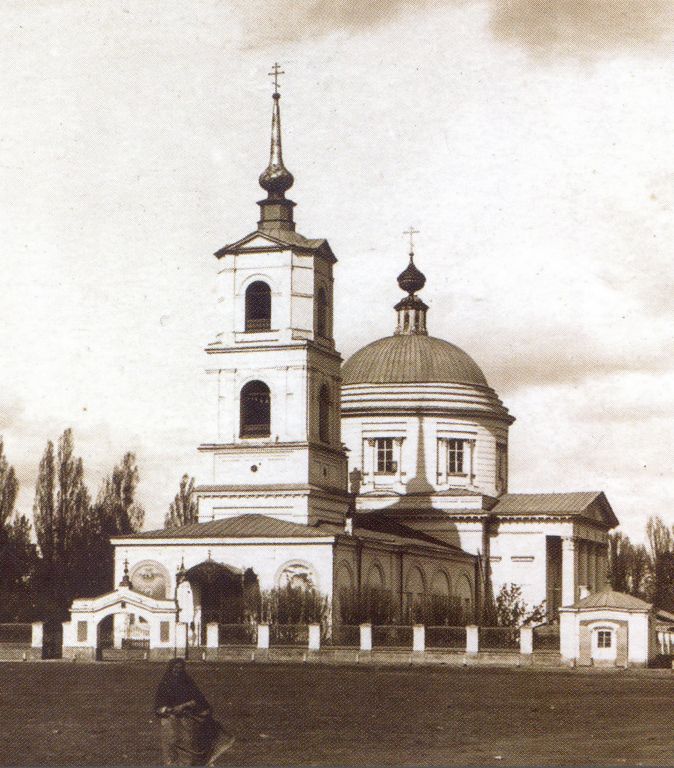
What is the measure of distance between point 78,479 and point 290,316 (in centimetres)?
1230

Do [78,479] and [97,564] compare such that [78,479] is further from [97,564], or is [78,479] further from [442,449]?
[442,449]

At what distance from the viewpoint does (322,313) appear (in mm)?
61312

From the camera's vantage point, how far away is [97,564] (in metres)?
67.5

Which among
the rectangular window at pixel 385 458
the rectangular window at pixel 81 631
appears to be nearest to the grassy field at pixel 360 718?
the rectangular window at pixel 81 631

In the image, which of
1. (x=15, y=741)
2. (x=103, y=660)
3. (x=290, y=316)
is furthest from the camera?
(x=290, y=316)

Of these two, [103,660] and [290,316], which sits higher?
[290,316]

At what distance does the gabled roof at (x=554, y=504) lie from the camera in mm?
73625

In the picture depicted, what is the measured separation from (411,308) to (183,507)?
14.0 meters

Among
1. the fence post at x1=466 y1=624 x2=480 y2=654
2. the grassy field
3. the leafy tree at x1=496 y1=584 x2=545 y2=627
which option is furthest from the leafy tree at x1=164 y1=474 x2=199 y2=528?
the grassy field

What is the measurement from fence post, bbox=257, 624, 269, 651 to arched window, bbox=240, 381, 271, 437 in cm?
983

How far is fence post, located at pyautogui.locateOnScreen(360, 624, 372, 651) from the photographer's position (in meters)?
50.9

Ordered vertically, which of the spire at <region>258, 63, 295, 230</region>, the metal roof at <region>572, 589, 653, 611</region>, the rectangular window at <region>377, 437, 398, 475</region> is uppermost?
the spire at <region>258, 63, 295, 230</region>

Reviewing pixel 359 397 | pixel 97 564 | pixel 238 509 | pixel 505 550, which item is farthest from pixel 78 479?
pixel 505 550

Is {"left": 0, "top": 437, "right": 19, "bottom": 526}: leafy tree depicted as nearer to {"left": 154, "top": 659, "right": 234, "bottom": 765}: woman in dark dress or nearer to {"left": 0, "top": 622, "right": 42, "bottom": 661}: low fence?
{"left": 0, "top": 622, "right": 42, "bottom": 661}: low fence
